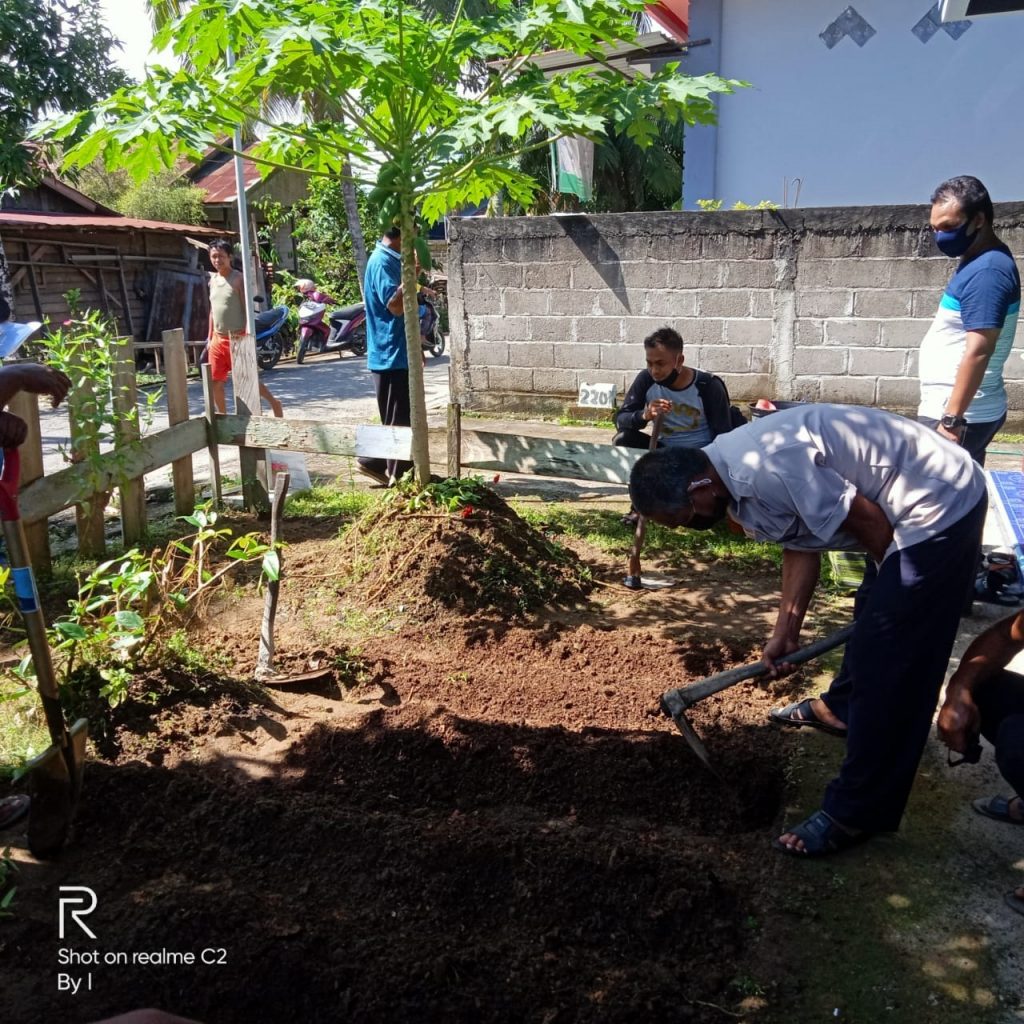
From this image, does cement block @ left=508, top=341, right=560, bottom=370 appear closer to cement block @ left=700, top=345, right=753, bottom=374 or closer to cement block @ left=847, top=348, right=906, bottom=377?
cement block @ left=700, top=345, right=753, bottom=374

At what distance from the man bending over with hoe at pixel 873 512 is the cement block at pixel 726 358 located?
5689 millimetres

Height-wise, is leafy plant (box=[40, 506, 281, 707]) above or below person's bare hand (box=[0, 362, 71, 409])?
below

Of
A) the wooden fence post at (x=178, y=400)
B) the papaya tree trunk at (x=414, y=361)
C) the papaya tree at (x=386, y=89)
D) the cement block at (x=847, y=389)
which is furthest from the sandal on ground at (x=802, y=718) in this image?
the cement block at (x=847, y=389)

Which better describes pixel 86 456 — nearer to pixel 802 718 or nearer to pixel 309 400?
pixel 802 718

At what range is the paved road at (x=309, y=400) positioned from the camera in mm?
8422

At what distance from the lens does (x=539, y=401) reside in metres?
9.00

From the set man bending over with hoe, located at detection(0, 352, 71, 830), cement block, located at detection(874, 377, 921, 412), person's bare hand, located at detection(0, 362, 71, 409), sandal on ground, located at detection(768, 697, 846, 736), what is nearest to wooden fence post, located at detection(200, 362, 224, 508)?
man bending over with hoe, located at detection(0, 352, 71, 830)

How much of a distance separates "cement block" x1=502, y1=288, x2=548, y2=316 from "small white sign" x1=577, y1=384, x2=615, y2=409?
2.85 feet

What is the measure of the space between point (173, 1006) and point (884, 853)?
2065 mm

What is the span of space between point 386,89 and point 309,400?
26.0 ft

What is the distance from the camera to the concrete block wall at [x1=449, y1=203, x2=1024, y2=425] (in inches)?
Result: 298

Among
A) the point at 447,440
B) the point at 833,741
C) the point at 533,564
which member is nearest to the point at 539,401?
the point at 447,440

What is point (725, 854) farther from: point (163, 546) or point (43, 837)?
point (163, 546)

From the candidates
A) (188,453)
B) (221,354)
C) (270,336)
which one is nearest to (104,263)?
(270,336)
